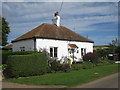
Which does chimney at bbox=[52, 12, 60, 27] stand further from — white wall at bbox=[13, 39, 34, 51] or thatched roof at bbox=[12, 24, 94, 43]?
white wall at bbox=[13, 39, 34, 51]

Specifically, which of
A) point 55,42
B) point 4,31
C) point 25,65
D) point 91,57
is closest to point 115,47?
point 91,57

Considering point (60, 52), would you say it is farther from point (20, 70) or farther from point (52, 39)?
point (20, 70)

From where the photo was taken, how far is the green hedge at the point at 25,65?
→ 13.2m

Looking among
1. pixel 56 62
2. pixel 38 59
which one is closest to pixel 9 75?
pixel 38 59

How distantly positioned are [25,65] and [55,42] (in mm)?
9848

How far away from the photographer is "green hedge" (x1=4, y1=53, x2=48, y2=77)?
43.4 feet

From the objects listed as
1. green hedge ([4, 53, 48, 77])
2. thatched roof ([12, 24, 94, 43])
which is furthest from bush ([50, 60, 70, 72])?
thatched roof ([12, 24, 94, 43])

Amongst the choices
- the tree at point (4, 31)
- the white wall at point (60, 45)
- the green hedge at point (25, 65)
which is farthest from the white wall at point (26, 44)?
the tree at point (4, 31)

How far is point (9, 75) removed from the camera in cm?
1365

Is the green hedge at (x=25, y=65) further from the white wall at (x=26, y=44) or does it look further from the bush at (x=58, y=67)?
the white wall at (x=26, y=44)

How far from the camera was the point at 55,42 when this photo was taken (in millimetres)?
23062

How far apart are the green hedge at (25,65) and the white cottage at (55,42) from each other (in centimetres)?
574

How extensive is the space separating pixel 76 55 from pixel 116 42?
1643cm

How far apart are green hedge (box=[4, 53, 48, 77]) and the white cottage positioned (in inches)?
226
